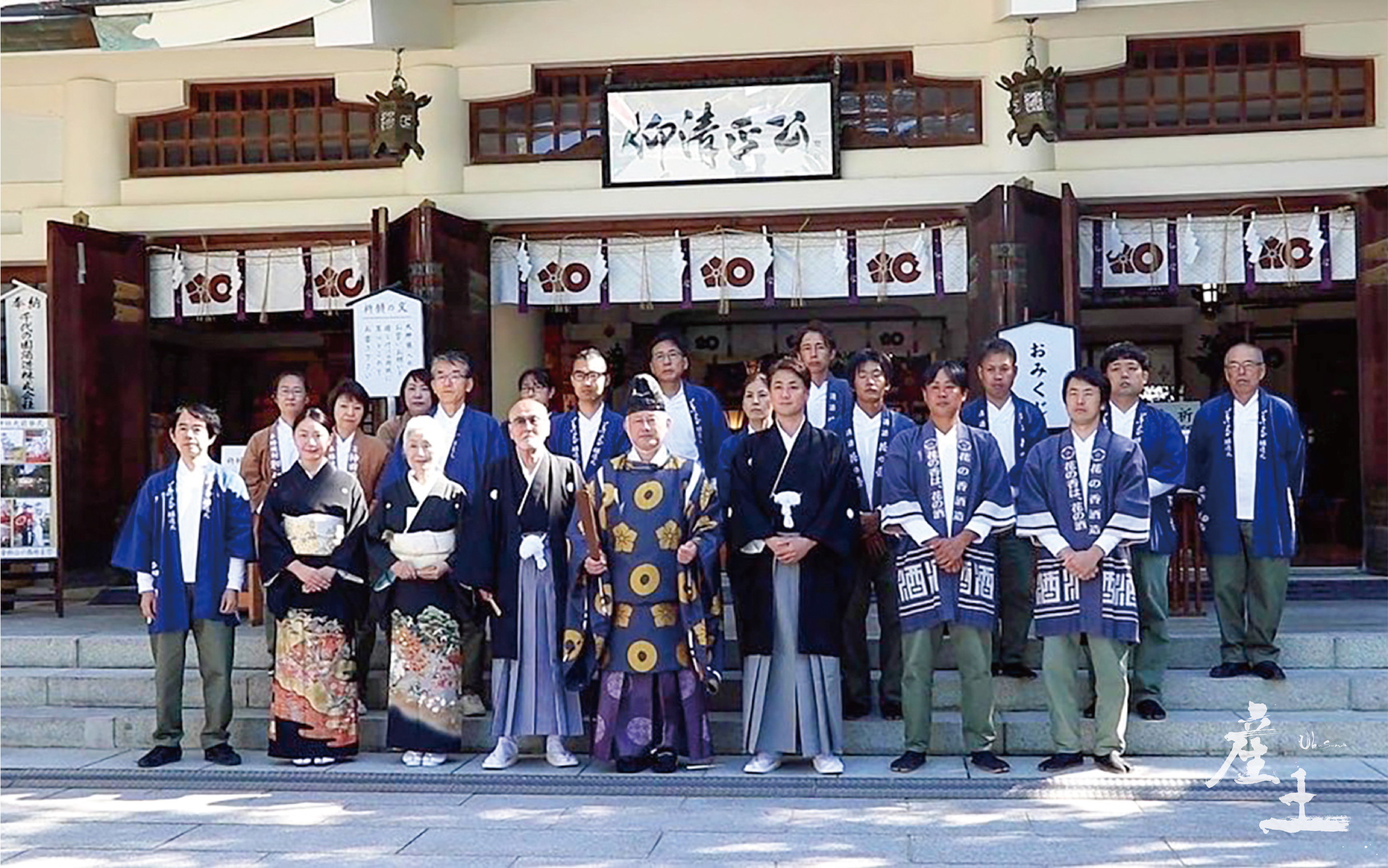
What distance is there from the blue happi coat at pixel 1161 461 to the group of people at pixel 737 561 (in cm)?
1

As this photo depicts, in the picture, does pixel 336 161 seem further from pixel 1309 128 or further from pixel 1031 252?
pixel 1309 128

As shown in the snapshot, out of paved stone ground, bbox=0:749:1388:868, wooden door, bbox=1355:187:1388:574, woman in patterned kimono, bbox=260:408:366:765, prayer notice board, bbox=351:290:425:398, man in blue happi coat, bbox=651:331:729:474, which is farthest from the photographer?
wooden door, bbox=1355:187:1388:574

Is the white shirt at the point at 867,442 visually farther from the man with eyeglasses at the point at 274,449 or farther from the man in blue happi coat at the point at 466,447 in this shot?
the man with eyeglasses at the point at 274,449

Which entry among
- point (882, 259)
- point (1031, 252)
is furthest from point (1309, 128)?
point (882, 259)

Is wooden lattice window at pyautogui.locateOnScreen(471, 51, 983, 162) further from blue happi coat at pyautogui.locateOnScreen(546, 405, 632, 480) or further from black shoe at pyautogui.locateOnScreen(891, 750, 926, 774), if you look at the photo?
black shoe at pyautogui.locateOnScreen(891, 750, 926, 774)


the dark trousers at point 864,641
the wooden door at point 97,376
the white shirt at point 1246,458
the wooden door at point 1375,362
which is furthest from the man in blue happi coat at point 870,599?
the wooden door at point 97,376

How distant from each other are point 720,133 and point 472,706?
173 inches

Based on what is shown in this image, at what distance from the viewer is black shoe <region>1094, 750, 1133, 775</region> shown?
19.1ft

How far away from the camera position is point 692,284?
930 centimetres

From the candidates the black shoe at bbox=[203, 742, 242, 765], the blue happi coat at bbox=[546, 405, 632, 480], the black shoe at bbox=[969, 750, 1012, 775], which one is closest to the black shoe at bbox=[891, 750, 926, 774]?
the black shoe at bbox=[969, 750, 1012, 775]

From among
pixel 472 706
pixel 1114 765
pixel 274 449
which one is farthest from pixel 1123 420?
pixel 274 449

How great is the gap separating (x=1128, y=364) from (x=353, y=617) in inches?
161

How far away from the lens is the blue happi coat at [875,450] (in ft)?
21.6

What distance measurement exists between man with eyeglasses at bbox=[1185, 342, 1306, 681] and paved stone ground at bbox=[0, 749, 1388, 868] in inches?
30.0
